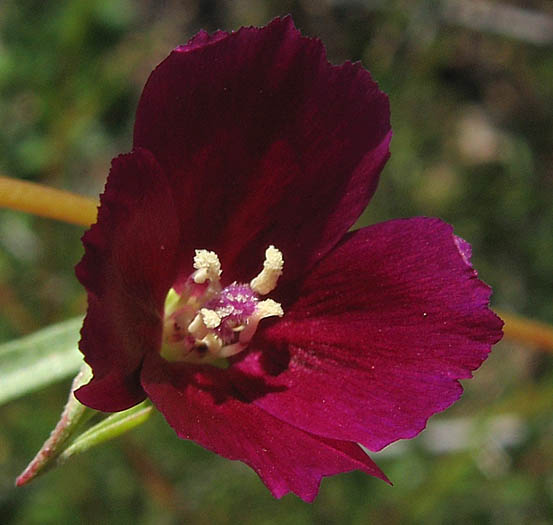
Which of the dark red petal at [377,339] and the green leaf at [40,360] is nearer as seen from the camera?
the dark red petal at [377,339]

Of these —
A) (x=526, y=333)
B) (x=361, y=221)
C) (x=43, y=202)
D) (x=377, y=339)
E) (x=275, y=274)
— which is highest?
(x=43, y=202)

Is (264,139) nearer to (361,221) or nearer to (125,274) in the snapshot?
(125,274)

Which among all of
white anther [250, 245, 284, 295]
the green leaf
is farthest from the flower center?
the green leaf

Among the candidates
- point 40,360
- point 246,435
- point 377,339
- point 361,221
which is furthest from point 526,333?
point 361,221

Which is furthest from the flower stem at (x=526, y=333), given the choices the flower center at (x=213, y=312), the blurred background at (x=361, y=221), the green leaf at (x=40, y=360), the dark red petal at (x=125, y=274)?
the green leaf at (x=40, y=360)

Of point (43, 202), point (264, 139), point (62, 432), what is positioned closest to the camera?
point (62, 432)

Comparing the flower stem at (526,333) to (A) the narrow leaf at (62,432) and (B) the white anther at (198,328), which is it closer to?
(B) the white anther at (198,328)
